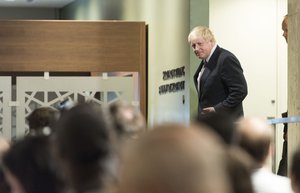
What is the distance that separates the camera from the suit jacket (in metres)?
5.97

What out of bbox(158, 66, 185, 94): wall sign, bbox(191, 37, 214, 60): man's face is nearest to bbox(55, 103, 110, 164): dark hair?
bbox(191, 37, 214, 60): man's face

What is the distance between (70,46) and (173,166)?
→ 7.58 metres

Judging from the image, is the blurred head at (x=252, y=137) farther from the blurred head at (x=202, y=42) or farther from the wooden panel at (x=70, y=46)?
the wooden panel at (x=70, y=46)

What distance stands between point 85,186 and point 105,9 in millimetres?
10181

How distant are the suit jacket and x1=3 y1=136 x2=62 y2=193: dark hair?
3850 mm

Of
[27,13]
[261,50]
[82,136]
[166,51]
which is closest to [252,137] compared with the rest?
[82,136]

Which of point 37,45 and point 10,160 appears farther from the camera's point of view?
point 37,45

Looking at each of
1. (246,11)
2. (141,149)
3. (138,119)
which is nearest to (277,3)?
(246,11)

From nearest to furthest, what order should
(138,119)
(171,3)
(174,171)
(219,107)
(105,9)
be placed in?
(174,171) < (138,119) < (219,107) < (171,3) < (105,9)

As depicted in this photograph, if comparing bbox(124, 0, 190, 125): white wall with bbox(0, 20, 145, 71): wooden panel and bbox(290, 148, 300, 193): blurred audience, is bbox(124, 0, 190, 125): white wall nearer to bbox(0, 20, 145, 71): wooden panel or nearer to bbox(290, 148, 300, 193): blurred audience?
bbox(0, 20, 145, 71): wooden panel

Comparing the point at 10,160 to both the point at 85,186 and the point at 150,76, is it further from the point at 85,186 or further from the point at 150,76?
the point at 150,76

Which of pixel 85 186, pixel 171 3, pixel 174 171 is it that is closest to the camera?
pixel 174 171

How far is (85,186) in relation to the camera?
6.00ft

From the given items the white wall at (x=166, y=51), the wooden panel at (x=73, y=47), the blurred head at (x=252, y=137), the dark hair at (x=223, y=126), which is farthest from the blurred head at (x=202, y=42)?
the dark hair at (x=223, y=126)
